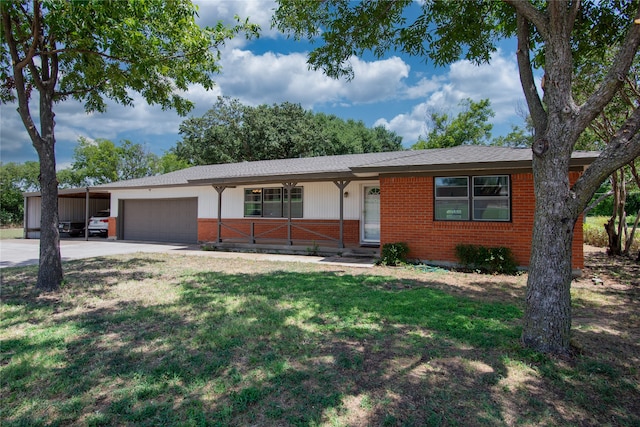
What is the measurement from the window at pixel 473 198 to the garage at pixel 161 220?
38.3ft

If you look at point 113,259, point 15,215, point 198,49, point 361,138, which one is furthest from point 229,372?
point 15,215

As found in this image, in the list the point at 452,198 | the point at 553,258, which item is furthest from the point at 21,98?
the point at 452,198

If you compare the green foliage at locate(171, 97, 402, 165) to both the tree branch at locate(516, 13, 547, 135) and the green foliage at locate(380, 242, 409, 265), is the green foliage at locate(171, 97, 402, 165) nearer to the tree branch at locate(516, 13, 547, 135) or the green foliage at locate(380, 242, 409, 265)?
the green foliage at locate(380, 242, 409, 265)

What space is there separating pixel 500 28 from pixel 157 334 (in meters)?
8.21

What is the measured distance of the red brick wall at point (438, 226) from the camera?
9070mm

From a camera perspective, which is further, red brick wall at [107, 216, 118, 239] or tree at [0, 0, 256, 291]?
red brick wall at [107, 216, 118, 239]

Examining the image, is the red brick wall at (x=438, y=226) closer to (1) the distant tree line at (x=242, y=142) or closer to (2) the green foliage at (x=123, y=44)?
(2) the green foliage at (x=123, y=44)

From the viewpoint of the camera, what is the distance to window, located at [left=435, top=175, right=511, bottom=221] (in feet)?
30.8

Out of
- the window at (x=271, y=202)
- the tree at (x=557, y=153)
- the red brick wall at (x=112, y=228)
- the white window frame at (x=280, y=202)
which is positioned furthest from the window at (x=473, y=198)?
the red brick wall at (x=112, y=228)

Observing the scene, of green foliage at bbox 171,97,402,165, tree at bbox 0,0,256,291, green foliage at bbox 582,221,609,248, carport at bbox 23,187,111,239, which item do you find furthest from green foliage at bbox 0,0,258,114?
green foliage at bbox 171,97,402,165

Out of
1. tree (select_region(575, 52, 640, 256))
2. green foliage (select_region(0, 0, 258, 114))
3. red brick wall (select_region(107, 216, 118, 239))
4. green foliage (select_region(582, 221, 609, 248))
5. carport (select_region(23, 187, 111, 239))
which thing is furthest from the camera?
carport (select_region(23, 187, 111, 239))

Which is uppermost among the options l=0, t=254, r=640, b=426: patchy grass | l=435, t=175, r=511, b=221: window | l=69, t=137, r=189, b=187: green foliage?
l=69, t=137, r=189, b=187: green foliage

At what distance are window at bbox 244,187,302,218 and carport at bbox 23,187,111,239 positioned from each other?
36.3ft

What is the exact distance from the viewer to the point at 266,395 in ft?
10.2
